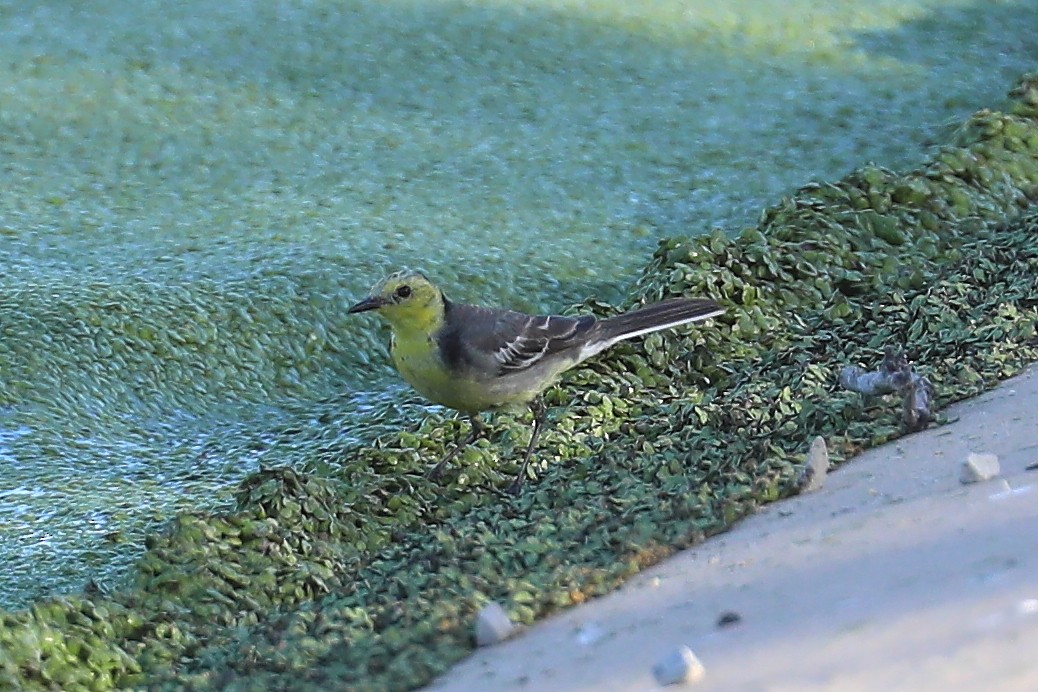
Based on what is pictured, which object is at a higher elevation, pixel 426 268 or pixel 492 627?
pixel 426 268

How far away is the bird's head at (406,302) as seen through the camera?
3857 millimetres

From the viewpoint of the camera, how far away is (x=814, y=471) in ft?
10.1

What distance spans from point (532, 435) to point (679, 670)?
1837 mm

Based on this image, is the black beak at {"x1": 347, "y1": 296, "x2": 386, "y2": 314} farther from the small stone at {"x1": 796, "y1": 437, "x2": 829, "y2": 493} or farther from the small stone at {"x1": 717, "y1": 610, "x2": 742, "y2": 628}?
the small stone at {"x1": 717, "y1": 610, "x2": 742, "y2": 628}

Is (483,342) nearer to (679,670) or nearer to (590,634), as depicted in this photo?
(590,634)

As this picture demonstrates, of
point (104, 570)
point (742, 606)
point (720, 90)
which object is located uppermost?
point (720, 90)

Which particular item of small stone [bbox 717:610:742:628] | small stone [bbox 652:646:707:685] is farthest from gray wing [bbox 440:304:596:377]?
small stone [bbox 652:646:707:685]

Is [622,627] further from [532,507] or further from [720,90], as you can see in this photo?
[720,90]

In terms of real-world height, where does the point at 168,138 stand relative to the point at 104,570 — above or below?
above

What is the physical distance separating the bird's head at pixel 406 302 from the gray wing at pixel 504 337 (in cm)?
6

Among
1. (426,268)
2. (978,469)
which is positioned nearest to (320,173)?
(426,268)

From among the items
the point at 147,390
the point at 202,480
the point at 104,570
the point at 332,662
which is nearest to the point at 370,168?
the point at 147,390

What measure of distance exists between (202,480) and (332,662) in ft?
4.73

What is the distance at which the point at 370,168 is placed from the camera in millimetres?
5621
